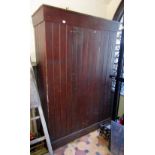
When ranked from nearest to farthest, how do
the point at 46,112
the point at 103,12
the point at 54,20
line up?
the point at 54,20 → the point at 46,112 → the point at 103,12

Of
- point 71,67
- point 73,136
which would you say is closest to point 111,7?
point 71,67

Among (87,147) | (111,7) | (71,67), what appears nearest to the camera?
(71,67)

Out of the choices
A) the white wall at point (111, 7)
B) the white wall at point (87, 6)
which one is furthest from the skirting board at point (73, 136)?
the white wall at point (111, 7)

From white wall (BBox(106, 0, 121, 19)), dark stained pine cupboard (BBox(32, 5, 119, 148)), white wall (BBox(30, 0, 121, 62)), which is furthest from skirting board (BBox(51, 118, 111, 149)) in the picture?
white wall (BBox(106, 0, 121, 19))

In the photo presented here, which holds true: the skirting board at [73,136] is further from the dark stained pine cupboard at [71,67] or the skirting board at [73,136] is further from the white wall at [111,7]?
the white wall at [111,7]

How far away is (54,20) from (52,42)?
0.78 ft

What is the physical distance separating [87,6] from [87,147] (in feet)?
7.13

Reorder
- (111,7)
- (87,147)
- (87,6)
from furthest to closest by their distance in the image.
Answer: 1. (111,7)
2. (87,6)
3. (87,147)

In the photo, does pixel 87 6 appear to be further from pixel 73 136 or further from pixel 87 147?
pixel 87 147

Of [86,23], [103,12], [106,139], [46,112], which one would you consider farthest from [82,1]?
[106,139]

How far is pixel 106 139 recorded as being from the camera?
2.06 metres

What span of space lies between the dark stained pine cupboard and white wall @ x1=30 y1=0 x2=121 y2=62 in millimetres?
220

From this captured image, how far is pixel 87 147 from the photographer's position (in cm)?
190
